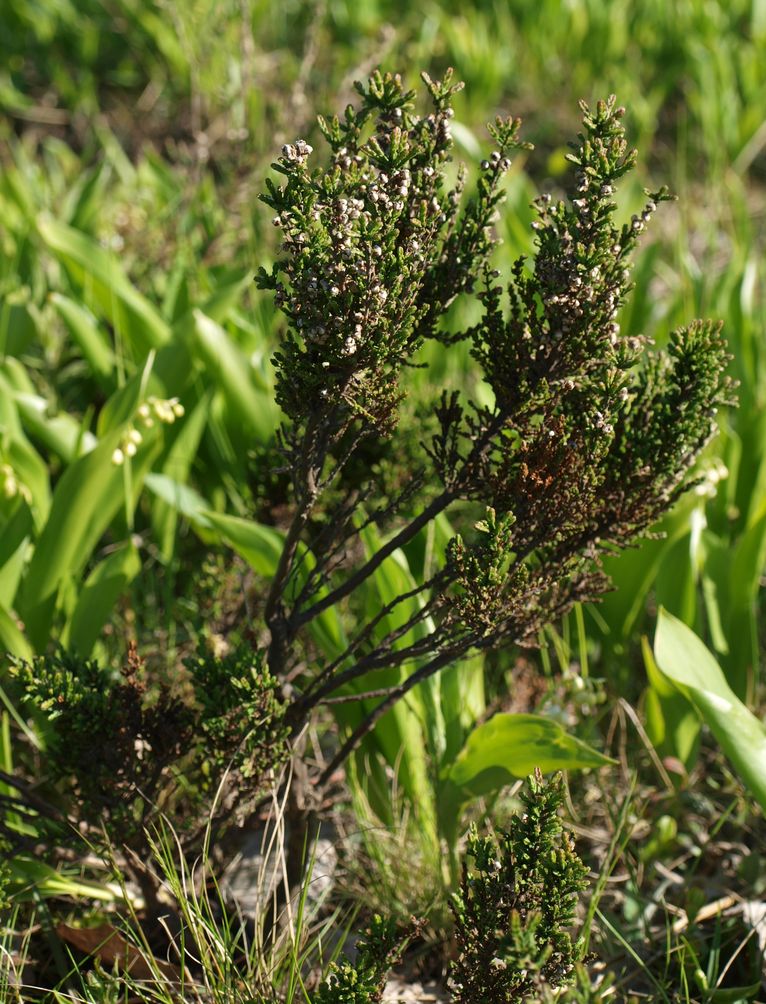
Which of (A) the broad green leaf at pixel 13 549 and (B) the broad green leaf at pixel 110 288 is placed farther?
(B) the broad green leaf at pixel 110 288

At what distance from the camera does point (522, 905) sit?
1.46 meters

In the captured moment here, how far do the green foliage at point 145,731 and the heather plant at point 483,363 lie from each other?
13 centimetres

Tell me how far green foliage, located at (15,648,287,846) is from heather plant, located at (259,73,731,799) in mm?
126

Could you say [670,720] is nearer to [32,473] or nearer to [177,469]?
[177,469]

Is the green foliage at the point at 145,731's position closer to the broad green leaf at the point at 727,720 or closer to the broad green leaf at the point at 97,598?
the broad green leaf at the point at 97,598

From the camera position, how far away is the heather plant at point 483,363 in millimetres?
1442

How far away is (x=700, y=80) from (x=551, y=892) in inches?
153

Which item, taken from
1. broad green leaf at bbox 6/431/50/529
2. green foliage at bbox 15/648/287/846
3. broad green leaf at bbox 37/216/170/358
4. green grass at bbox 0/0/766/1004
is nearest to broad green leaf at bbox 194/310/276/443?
green grass at bbox 0/0/766/1004

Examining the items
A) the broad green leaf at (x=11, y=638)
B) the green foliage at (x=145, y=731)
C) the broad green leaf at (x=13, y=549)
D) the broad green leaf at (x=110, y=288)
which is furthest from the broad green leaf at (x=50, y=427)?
the green foliage at (x=145, y=731)

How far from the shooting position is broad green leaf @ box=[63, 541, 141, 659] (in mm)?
2037

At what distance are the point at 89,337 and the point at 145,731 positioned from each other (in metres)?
1.21

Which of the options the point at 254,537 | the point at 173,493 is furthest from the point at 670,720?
the point at 173,493

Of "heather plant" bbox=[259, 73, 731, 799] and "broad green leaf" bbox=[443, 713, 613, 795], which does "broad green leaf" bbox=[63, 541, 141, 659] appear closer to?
"heather plant" bbox=[259, 73, 731, 799]

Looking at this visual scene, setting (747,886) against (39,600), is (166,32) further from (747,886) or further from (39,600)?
(747,886)
